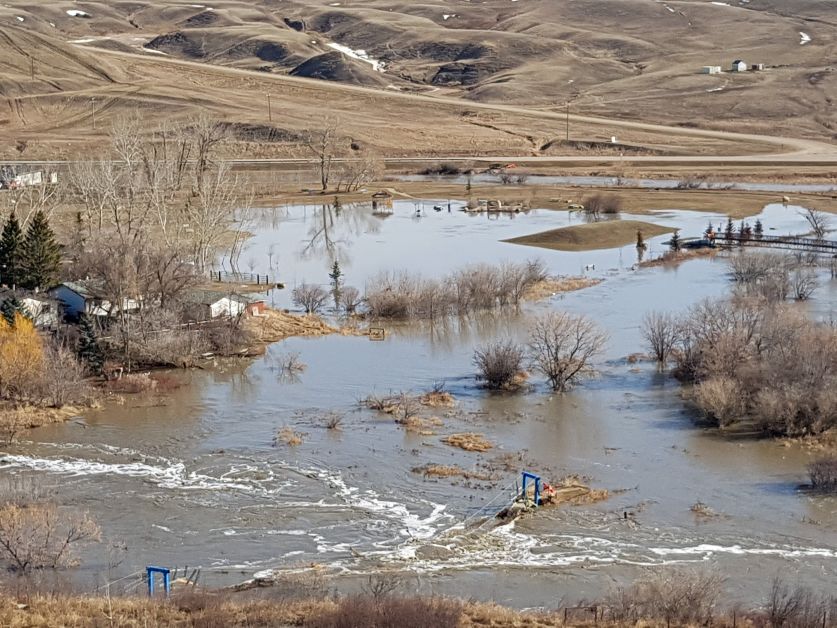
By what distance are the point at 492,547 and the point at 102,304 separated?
17694 millimetres

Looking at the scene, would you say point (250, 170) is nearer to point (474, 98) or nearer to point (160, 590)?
point (474, 98)

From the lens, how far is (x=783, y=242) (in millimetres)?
51938

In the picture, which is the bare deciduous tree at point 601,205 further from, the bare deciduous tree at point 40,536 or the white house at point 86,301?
the bare deciduous tree at point 40,536

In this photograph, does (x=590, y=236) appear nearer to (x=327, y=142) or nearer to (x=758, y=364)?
(x=758, y=364)

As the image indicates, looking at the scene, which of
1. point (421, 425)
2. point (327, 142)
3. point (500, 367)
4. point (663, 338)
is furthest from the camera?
point (327, 142)

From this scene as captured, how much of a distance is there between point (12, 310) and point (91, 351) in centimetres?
257

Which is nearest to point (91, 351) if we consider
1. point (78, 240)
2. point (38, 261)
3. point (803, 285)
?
point (38, 261)

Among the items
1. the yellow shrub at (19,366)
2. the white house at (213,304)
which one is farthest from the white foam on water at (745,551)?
the white house at (213,304)

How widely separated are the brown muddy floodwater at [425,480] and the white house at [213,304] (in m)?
1.99

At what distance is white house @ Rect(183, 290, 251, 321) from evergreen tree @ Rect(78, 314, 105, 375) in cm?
363

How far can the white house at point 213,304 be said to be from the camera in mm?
35938

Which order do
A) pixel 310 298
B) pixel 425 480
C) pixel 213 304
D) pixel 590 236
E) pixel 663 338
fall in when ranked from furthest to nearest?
pixel 590 236 → pixel 310 298 → pixel 213 304 → pixel 663 338 → pixel 425 480

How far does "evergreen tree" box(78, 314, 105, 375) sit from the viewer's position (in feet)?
106

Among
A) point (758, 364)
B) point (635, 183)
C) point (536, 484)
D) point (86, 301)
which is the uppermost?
point (635, 183)
